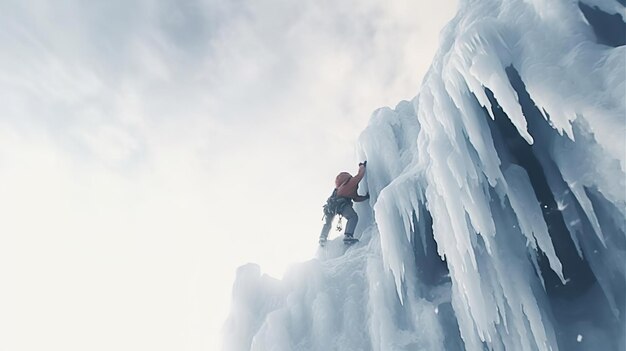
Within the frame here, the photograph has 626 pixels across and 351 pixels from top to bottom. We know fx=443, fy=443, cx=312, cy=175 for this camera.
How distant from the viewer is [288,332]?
6449mm

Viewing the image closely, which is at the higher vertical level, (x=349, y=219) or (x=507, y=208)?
(x=349, y=219)

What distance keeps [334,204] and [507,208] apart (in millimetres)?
4068

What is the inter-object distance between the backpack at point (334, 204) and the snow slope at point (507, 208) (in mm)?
2201

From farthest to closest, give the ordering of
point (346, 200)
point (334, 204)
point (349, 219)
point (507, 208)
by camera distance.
Result: 1. point (334, 204)
2. point (346, 200)
3. point (349, 219)
4. point (507, 208)

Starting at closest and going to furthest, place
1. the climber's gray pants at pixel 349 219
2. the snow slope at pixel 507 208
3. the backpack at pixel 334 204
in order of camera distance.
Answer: the snow slope at pixel 507 208 → the climber's gray pants at pixel 349 219 → the backpack at pixel 334 204

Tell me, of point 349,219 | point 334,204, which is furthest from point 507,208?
point 334,204

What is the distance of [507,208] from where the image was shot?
543 cm

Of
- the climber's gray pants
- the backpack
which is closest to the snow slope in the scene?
the climber's gray pants

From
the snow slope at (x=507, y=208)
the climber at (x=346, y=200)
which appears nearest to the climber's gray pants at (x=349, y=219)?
the climber at (x=346, y=200)

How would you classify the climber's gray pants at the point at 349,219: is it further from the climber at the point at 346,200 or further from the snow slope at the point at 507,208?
the snow slope at the point at 507,208

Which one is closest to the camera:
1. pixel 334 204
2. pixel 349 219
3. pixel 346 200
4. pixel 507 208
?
pixel 507 208

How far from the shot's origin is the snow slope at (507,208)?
4453mm

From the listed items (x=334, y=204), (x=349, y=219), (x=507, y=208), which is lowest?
(x=507, y=208)

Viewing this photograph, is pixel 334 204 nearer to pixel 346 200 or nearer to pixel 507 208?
pixel 346 200
